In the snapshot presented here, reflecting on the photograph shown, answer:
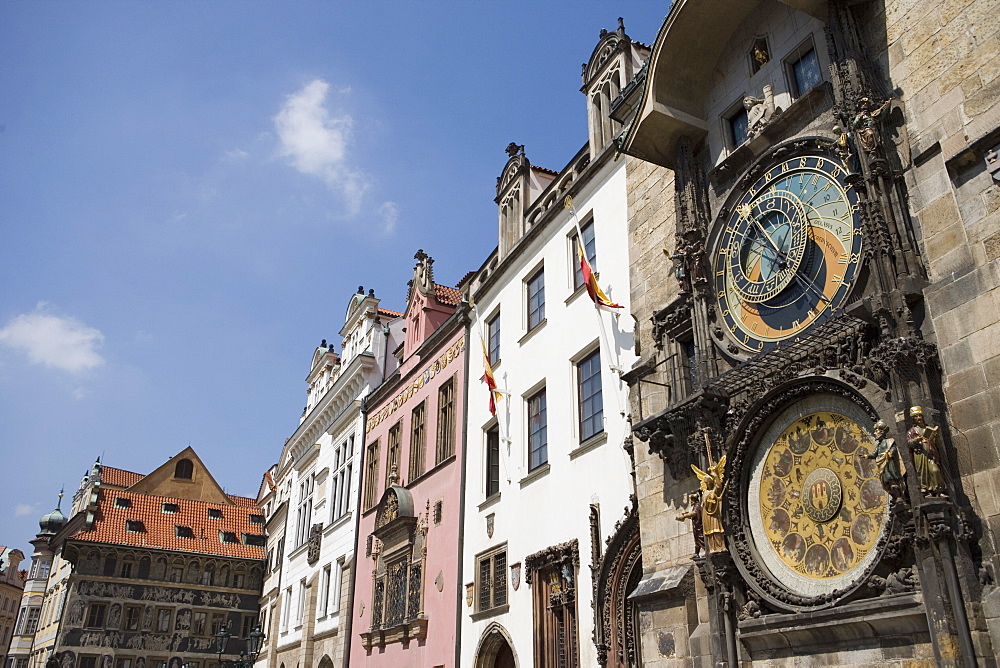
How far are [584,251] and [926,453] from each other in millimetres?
9374

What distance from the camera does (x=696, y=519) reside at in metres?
9.88

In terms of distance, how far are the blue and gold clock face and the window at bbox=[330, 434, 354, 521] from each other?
20.9 meters

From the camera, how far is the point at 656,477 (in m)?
11.2

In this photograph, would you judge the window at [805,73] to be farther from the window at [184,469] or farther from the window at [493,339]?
the window at [184,469]

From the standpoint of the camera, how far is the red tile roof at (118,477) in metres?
53.5

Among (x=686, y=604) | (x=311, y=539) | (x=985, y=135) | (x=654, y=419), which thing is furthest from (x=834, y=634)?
(x=311, y=539)

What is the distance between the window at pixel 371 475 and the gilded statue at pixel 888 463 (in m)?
20.0

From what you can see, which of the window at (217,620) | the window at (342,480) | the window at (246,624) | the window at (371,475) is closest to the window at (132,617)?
the window at (217,620)

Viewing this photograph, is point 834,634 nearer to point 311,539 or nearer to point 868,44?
point 868,44

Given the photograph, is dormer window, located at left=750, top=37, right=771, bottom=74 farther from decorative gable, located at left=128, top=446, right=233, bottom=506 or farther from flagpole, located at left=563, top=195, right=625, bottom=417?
decorative gable, located at left=128, top=446, right=233, bottom=506

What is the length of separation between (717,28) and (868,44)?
2.70 metres

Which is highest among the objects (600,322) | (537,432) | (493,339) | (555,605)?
(493,339)

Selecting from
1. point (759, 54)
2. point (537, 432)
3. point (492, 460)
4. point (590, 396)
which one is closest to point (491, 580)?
point (492, 460)

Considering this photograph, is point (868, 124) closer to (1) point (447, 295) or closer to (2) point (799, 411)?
(2) point (799, 411)
